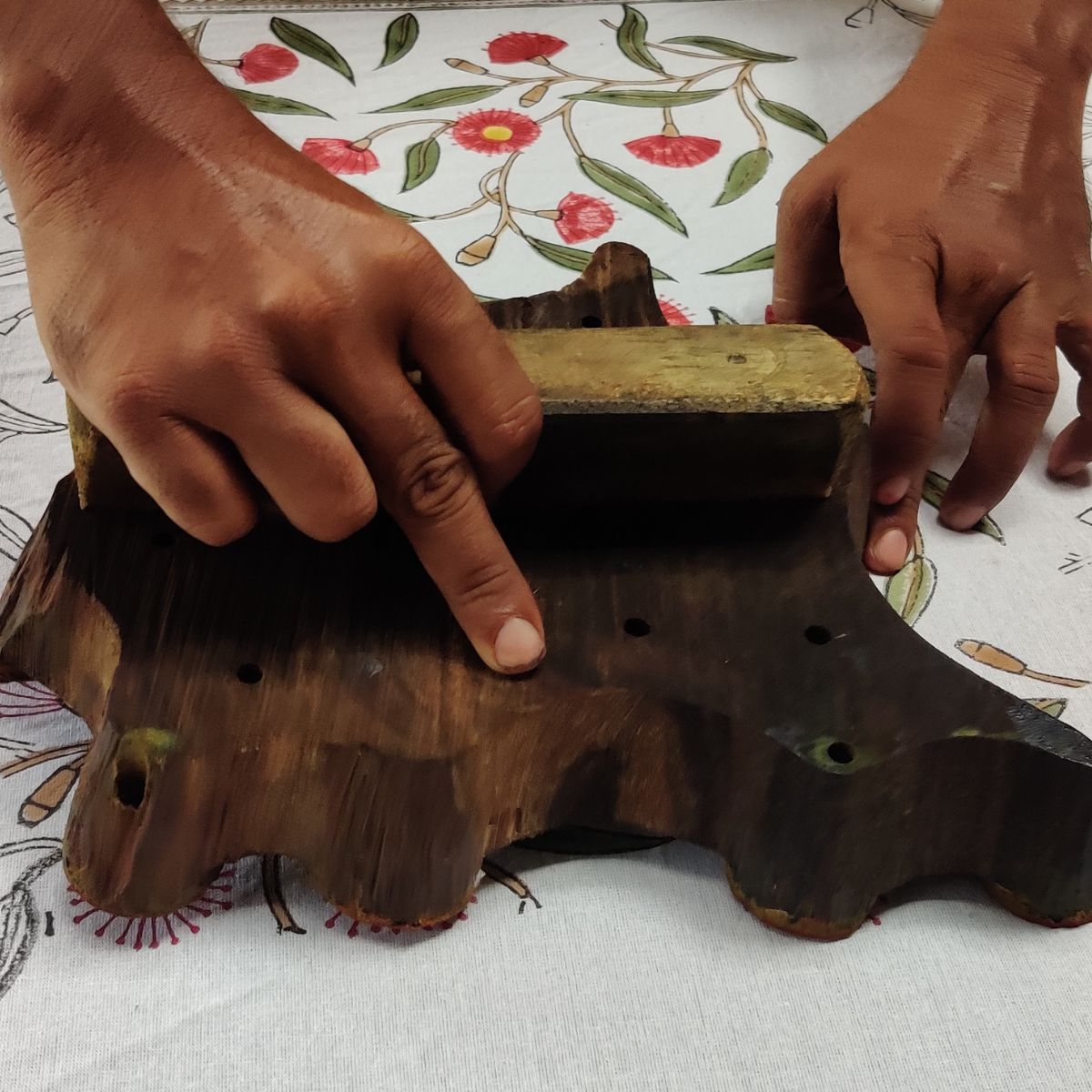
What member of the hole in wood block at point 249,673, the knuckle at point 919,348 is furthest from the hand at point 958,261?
the hole in wood block at point 249,673

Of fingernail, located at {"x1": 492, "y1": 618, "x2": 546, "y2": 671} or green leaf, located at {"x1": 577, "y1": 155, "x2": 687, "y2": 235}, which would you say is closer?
fingernail, located at {"x1": 492, "y1": 618, "x2": 546, "y2": 671}

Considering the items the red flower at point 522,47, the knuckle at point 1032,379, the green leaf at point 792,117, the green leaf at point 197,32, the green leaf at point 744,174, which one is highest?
the green leaf at point 197,32

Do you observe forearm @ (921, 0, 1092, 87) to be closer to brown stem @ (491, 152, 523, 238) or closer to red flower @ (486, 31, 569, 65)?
brown stem @ (491, 152, 523, 238)

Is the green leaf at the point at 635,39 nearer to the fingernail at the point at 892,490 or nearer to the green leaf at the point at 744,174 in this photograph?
the green leaf at the point at 744,174

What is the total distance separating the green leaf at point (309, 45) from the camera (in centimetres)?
98

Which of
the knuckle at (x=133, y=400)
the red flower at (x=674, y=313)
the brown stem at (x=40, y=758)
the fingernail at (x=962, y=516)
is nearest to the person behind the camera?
the knuckle at (x=133, y=400)

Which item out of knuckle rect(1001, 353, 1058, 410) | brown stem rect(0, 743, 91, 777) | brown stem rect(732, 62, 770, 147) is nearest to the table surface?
brown stem rect(0, 743, 91, 777)

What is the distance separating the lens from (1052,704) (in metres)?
0.52

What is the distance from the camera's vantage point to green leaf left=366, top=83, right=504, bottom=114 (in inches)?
37.1

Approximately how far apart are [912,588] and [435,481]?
0.30m

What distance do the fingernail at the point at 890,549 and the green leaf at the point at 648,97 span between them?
57 cm

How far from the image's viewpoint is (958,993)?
42cm

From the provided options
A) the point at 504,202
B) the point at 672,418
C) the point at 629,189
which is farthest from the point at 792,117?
the point at 672,418

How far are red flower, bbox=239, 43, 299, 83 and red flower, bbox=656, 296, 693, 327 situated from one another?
1.58 ft
